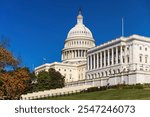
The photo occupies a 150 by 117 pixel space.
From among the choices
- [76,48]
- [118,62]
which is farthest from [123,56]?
[76,48]

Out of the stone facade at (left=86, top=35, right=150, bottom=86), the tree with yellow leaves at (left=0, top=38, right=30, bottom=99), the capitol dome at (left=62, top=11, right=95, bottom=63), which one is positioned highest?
the capitol dome at (left=62, top=11, right=95, bottom=63)

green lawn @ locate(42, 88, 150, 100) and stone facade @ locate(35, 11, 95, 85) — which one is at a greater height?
stone facade @ locate(35, 11, 95, 85)

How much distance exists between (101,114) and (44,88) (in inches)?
4268

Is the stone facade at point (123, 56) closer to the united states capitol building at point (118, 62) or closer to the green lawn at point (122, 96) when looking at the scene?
the united states capitol building at point (118, 62)

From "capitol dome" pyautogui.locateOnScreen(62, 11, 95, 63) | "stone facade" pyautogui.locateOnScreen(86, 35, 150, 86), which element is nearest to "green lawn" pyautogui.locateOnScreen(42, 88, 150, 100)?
"stone facade" pyautogui.locateOnScreen(86, 35, 150, 86)

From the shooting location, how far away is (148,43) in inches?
5290

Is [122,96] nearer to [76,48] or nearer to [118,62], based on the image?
[118,62]

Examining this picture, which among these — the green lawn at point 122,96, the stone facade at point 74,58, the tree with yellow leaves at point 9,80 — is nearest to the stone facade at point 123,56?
the stone facade at point 74,58

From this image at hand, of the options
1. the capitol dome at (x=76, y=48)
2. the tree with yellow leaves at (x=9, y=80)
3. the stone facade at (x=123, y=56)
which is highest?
the capitol dome at (x=76, y=48)

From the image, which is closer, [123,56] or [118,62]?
[123,56]

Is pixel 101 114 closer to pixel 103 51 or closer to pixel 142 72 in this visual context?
pixel 142 72

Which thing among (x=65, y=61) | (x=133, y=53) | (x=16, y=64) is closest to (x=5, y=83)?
(x=16, y=64)

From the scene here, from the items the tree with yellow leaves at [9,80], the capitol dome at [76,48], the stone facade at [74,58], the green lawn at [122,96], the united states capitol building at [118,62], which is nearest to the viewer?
the green lawn at [122,96]

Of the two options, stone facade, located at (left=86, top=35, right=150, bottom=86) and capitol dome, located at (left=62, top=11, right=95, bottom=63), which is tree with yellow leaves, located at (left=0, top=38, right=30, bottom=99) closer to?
stone facade, located at (left=86, top=35, right=150, bottom=86)
